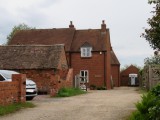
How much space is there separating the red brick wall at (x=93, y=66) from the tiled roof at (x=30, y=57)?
50.0 feet

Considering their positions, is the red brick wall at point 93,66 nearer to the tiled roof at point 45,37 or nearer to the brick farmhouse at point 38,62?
the tiled roof at point 45,37

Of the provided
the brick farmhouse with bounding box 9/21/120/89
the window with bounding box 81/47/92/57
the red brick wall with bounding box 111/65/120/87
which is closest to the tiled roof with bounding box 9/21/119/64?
the brick farmhouse with bounding box 9/21/120/89

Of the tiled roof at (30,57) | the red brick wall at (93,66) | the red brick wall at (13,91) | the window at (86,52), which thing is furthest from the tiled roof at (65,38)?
the red brick wall at (13,91)

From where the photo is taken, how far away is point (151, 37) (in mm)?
16031

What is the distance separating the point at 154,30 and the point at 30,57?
67.4 feet

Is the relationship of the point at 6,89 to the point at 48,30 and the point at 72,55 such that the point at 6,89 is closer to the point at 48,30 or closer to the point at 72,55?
the point at 72,55

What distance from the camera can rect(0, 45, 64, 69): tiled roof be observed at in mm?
33656

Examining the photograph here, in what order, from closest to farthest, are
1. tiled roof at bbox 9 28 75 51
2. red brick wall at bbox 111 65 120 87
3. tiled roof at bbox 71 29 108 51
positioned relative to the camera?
tiled roof at bbox 71 29 108 51
tiled roof at bbox 9 28 75 51
red brick wall at bbox 111 65 120 87

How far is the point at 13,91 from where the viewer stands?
1902 cm

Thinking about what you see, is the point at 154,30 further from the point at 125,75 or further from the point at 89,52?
the point at 125,75

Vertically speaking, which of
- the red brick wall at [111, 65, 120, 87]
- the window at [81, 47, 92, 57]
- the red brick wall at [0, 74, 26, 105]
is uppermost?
the window at [81, 47, 92, 57]

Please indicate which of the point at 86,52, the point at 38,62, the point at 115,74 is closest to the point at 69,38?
the point at 86,52

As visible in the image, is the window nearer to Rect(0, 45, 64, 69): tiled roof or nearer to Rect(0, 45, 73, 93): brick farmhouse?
Rect(0, 45, 73, 93): brick farmhouse

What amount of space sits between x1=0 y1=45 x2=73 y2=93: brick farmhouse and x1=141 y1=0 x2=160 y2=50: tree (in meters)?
15.0
